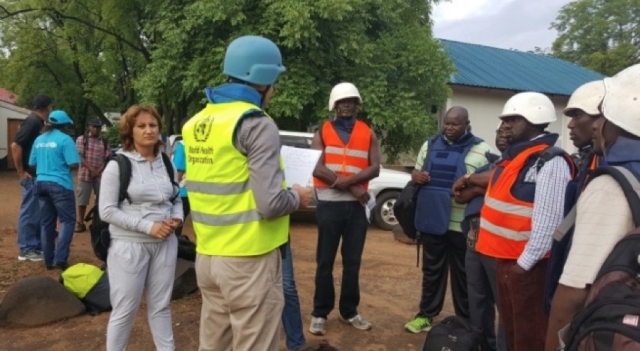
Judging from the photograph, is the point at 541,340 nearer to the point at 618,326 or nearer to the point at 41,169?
the point at 618,326

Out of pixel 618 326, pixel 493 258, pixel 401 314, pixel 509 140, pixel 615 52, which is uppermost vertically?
pixel 615 52

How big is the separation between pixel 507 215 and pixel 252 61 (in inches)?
66.7

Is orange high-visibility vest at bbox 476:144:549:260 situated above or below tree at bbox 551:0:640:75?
below

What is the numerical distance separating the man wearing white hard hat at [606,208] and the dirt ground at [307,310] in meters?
1.28

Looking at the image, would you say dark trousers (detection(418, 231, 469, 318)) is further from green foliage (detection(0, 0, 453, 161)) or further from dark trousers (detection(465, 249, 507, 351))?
green foliage (detection(0, 0, 453, 161))

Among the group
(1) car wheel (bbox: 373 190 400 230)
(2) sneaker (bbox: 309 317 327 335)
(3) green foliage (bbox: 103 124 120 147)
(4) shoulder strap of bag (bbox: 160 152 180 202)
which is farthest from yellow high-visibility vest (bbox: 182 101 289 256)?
(3) green foliage (bbox: 103 124 120 147)

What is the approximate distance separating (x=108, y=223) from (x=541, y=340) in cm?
263

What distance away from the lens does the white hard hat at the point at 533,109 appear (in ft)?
9.96

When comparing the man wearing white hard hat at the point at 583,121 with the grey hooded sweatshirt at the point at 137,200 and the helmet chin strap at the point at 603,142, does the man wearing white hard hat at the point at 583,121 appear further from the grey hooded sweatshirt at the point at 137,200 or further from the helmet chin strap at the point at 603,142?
the grey hooded sweatshirt at the point at 137,200

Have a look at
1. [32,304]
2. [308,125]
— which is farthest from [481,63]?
[32,304]

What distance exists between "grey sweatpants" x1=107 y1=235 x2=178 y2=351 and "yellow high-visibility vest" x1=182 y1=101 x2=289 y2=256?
950 millimetres

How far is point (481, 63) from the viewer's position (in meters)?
22.1

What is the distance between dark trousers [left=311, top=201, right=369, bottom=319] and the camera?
166 inches

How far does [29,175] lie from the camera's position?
20.5 feet
